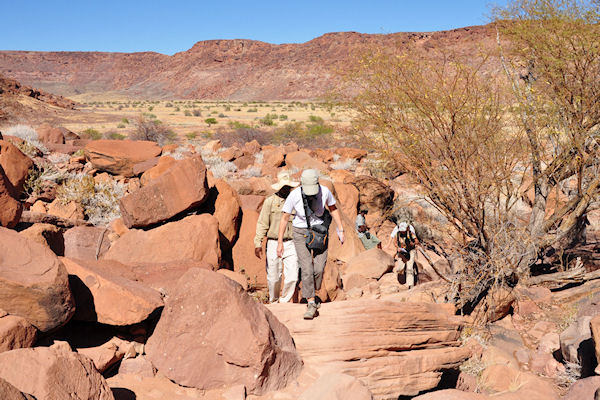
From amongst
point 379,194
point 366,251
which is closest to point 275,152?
point 379,194

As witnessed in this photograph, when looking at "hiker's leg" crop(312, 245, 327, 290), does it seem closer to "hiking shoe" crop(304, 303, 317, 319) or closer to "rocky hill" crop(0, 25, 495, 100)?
"hiking shoe" crop(304, 303, 317, 319)

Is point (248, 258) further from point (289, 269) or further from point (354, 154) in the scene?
point (354, 154)

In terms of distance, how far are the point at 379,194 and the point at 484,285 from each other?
4446mm

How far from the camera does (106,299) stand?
388 cm

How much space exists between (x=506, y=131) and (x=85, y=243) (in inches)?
258

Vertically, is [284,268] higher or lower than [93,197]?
lower

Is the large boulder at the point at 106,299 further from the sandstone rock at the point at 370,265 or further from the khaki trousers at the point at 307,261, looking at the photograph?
the sandstone rock at the point at 370,265

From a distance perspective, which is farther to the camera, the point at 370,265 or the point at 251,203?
the point at 251,203

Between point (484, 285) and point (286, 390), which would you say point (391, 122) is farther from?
point (286, 390)

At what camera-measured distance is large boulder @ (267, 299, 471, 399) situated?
4273mm

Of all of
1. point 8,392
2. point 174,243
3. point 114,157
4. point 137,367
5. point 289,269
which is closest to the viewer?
point 8,392

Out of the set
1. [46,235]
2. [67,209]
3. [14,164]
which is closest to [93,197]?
[67,209]

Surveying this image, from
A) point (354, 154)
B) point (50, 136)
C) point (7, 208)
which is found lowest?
point (7, 208)

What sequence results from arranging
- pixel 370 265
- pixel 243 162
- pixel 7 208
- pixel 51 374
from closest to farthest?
pixel 51 374
pixel 7 208
pixel 370 265
pixel 243 162
